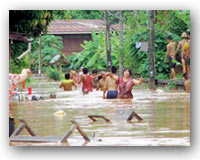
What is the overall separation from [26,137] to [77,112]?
3.57 meters

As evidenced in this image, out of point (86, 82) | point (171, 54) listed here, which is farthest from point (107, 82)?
point (86, 82)

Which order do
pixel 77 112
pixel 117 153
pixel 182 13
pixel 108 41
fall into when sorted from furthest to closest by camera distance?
pixel 108 41 < pixel 182 13 < pixel 77 112 < pixel 117 153

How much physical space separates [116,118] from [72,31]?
17.3 feet

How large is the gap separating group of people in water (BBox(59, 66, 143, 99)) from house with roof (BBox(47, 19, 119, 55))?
0.75m

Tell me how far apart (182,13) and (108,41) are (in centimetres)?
888

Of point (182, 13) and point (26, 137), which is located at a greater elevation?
point (182, 13)

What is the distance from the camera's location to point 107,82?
17.8 m

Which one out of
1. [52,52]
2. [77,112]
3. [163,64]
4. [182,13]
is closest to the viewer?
[77,112]

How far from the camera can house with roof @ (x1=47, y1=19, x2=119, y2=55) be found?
1755 centimetres

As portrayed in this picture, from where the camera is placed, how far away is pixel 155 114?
1554 centimetres

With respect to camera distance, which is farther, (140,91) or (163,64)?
(163,64)

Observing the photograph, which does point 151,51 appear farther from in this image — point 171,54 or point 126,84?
point 126,84
